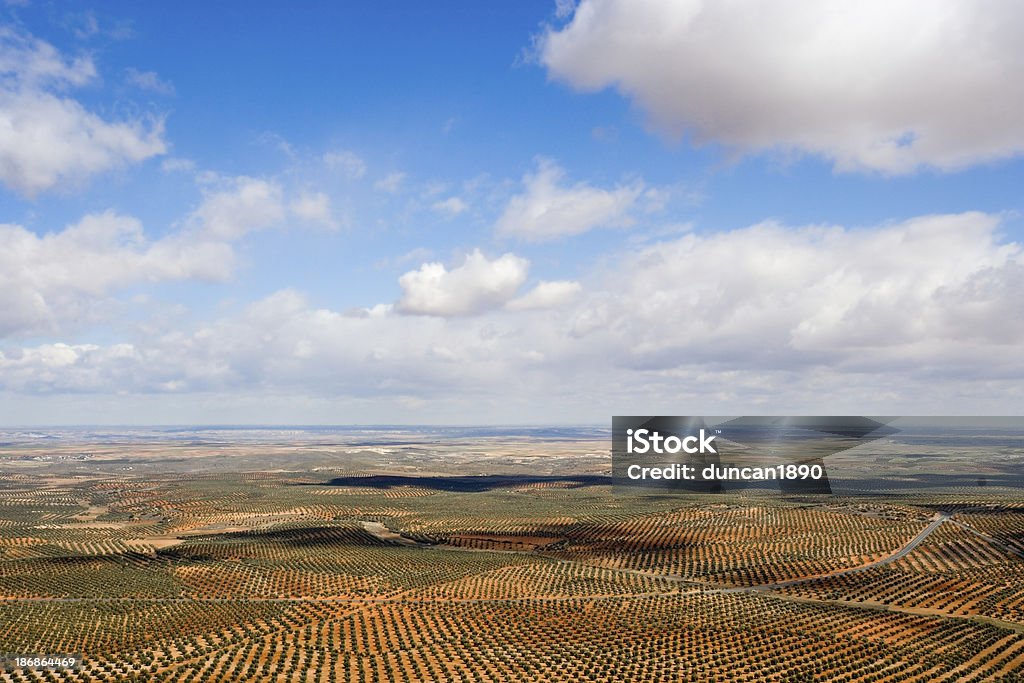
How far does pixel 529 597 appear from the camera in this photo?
8288cm

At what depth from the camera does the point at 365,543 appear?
127 m

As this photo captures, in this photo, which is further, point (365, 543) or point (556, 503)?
point (556, 503)

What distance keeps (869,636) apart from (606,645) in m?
24.8

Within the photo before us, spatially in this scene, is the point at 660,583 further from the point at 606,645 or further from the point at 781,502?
the point at 781,502

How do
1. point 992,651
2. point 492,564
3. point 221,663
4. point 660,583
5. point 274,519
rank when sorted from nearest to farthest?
point 221,663, point 992,651, point 660,583, point 492,564, point 274,519

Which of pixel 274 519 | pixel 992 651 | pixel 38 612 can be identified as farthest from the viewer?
pixel 274 519

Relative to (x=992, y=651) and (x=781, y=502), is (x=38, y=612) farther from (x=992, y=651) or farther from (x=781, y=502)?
(x=781, y=502)

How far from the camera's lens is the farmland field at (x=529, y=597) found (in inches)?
2238

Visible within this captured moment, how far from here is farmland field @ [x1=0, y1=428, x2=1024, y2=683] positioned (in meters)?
56.8

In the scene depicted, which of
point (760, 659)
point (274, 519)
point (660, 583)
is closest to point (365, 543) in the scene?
point (274, 519)

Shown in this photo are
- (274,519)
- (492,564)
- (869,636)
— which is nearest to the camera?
(869,636)

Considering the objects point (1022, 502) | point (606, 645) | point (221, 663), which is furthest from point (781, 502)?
point (221, 663)

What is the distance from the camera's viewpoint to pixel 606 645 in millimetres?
62562

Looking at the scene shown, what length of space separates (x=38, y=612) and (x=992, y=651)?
90198 millimetres
